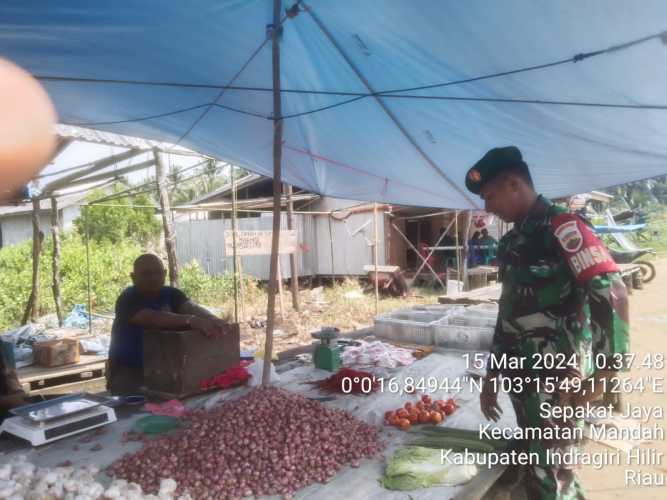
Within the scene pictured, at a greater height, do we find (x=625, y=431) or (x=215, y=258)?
(x=215, y=258)

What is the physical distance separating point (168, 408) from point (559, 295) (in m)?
2.41

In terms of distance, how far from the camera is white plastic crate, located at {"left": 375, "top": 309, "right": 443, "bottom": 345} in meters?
4.58

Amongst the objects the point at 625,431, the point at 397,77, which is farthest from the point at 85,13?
the point at 625,431

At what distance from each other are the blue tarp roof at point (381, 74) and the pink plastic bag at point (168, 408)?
92.8 inches

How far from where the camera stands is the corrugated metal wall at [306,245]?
14.2m

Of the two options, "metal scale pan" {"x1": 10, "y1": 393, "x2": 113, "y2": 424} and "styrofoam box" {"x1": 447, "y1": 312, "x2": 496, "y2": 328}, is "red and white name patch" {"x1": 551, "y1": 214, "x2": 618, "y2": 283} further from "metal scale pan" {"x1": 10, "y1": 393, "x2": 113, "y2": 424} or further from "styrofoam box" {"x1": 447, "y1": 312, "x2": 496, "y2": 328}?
"metal scale pan" {"x1": 10, "y1": 393, "x2": 113, "y2": 424}

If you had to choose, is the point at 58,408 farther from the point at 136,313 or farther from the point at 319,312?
the point at 319,312

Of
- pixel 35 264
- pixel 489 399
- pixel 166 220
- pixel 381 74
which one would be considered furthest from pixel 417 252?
pixel 489 399

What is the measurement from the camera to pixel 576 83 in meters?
2.76

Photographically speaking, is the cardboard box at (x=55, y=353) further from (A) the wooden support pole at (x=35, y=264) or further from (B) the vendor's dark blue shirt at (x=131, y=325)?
(B) the vendor's dark blue shirt at (x=131, y=325)

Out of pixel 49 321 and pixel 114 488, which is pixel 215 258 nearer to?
pixel 49 321

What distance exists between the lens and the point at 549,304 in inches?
84.7

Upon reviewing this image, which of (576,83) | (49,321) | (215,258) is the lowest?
(49,321)

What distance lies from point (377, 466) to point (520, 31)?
91.5 inches
